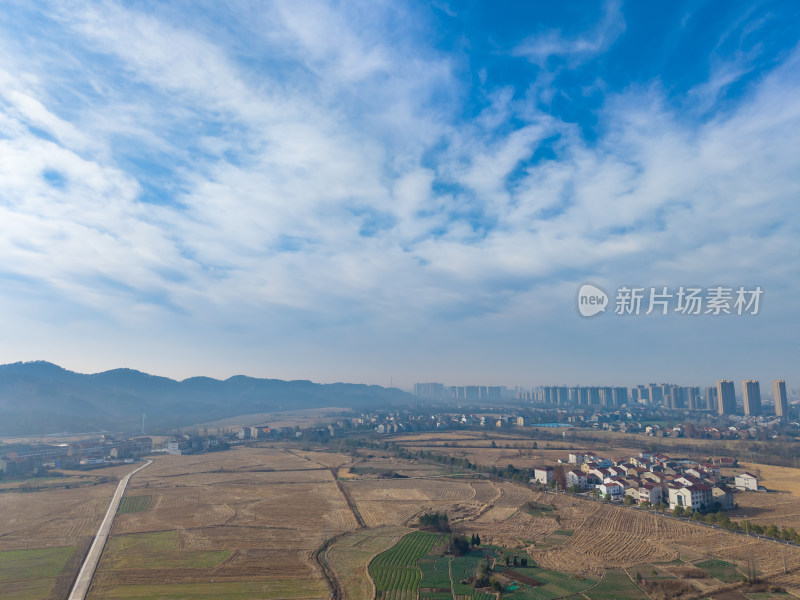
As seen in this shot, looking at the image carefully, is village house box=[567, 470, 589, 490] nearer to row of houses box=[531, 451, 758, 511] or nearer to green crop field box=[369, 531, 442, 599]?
row of houses box=[531, 451, 758, 511]

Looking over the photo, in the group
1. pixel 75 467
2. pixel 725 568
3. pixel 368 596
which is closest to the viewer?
pixel 368 596

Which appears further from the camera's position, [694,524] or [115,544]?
[694,524]

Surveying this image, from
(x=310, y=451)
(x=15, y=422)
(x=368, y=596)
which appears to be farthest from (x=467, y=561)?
(x=15, y=422)

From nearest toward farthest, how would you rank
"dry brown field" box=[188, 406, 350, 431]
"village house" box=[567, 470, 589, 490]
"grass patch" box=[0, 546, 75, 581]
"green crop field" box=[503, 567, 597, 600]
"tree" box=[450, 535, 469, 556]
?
"green crop field" box=[503, 567, 597, 600], "grass patch" box=[0, 546, 75, 581], "tree" box=[450, 535, 469, 556], "village house" box=[567, 470, 589, 490], "dry brown field" box=[188, 406, 350, 431]


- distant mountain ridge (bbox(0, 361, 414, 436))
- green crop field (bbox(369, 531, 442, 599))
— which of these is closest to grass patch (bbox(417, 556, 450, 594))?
green crop field (bbox(369, 531, 442, 599))

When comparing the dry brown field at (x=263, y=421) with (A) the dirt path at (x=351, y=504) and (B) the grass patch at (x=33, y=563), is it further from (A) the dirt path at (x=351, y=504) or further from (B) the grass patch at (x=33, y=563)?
(B) the grass patch at (x=33, y=563)

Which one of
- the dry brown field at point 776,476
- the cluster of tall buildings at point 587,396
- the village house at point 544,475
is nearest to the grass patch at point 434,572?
the village house at point 544,475

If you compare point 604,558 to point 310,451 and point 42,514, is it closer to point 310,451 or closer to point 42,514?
point 42,514
